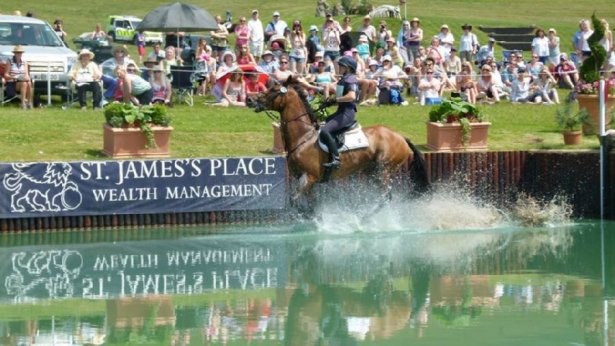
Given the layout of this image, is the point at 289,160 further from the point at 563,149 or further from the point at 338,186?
the point at 563,149

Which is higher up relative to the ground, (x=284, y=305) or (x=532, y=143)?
(x=532, y=143)

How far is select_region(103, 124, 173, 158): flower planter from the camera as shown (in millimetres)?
22406

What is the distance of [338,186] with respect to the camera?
22.1 meters

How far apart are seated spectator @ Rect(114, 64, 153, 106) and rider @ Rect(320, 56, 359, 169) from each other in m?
7.20

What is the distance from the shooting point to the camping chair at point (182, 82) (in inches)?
1119

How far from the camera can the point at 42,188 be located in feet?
69.4

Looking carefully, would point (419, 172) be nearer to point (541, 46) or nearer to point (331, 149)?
point (331, 149)

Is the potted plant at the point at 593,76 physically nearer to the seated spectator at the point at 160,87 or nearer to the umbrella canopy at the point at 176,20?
the seated spectator at the point at 160,87

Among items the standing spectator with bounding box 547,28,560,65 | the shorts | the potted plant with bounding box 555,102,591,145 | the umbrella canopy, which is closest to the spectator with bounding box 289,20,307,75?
the shorts

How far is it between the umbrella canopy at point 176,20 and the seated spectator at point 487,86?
6789mm

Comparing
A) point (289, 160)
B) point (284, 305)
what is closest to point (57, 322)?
point (284, 305)

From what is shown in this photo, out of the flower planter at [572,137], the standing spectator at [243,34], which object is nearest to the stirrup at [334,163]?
the flower planter at [572,137]

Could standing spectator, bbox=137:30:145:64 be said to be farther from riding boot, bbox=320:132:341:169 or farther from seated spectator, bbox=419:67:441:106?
riding boot, bbox=320:132:341:169

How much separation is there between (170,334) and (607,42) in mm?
20990
